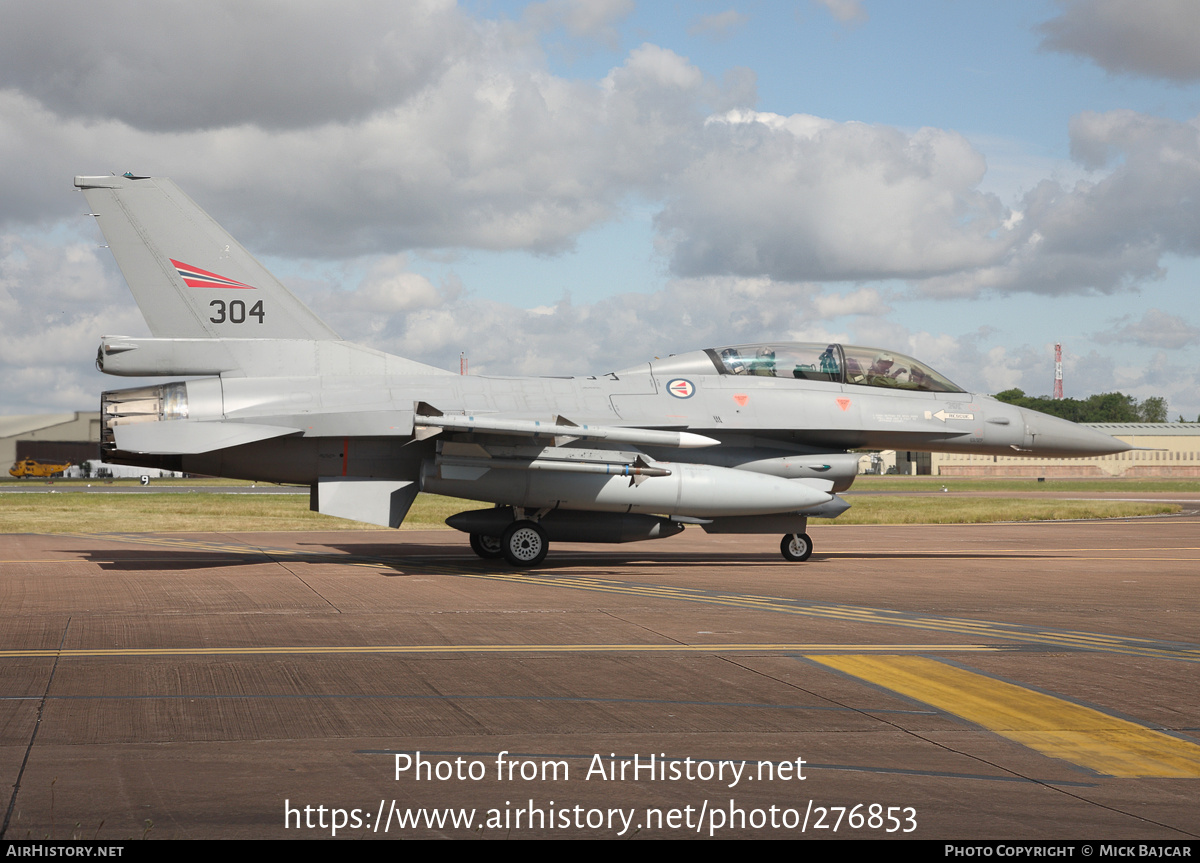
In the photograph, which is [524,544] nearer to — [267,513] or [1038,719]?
[1038,719]

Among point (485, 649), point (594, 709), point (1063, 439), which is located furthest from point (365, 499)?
point (1063, 439)

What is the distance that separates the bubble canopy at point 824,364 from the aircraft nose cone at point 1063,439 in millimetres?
1856

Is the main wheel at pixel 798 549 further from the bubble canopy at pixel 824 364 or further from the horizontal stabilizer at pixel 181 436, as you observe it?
the horizontal stabilizer at pixel 181 436

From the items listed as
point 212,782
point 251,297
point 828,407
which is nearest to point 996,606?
point 828,407

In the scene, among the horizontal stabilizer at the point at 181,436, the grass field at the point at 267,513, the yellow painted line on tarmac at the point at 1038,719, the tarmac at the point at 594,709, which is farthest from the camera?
the grass field at the point at 267,513

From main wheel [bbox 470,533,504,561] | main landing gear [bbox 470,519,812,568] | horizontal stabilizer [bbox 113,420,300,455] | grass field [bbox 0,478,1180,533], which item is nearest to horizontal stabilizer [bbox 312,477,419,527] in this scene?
horizontal stabilizer [bbox 113,420,300,455]

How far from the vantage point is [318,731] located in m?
5.63

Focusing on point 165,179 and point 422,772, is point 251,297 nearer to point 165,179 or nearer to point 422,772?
point 165,179

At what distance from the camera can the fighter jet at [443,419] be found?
578 inches

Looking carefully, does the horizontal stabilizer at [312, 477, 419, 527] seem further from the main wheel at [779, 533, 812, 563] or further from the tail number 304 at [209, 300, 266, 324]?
the main wheel at [779, 533, 812, 563]

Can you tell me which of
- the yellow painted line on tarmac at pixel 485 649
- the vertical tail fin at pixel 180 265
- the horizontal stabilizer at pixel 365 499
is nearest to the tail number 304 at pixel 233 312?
the vertical tail fin at pixel 180 265

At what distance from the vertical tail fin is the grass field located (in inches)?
422

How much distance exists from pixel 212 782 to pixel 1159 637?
27.8ft

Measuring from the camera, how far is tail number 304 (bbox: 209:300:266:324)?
1531 cm
